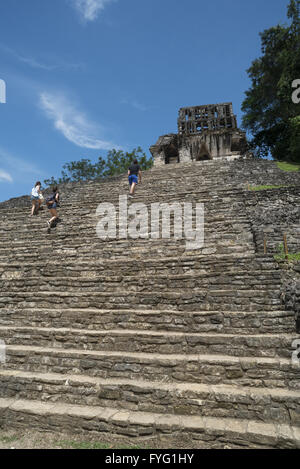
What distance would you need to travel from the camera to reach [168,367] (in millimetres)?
3658

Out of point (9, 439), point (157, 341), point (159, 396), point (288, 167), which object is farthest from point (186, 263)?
point (288, 167)

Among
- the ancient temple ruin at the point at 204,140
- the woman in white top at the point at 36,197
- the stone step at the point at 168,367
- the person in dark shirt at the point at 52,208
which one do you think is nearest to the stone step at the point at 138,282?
the stone step at the point at 168,367

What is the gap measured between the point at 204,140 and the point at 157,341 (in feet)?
73.0

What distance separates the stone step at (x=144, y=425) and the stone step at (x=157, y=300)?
165cm

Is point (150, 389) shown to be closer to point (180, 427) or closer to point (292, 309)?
point (180, 427)

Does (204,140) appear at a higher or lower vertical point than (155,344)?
higher

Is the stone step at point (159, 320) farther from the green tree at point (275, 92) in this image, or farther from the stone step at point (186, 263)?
the green tree at point (275, 92)

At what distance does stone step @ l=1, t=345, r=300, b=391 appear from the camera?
11.2ft

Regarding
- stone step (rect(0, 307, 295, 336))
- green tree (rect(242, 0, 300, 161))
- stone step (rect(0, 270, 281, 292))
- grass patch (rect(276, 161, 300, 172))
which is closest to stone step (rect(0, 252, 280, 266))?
stone step (rect(0, 270, 281, 292))

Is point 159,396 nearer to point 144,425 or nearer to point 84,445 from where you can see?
point 144,425

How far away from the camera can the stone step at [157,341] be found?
371 centimetres

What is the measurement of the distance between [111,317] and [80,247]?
314cm
